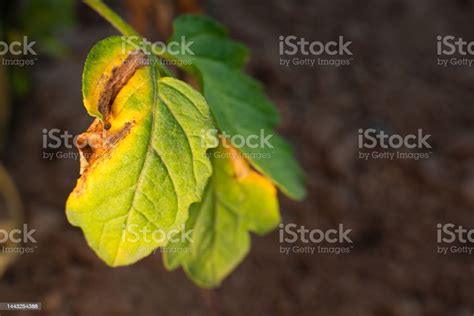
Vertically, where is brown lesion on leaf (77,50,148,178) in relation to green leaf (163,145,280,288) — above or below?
above

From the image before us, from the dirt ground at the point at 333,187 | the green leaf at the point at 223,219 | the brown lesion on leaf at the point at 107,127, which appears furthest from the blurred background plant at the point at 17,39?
the brown lesion on leaf at the point at 107,127

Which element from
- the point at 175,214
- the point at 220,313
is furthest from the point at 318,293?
the point at 175,214

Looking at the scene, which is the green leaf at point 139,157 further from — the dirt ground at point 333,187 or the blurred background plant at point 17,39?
the blurred background plant at point 17,39

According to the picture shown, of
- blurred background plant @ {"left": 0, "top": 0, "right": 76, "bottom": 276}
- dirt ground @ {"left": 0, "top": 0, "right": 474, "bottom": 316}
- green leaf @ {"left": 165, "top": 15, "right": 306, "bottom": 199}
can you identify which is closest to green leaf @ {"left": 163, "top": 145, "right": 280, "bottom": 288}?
green leaf @ {"left": 165, "top": 15, "right": 306, "bottom": 199}

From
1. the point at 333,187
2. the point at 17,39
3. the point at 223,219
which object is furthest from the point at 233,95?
the point at 17,39

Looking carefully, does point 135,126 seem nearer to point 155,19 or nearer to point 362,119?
point 155,19

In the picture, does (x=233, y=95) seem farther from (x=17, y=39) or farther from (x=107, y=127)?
(x=17, y=39)

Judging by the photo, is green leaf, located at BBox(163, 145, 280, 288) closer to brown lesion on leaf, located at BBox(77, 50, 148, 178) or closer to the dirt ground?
brown lesion on leaf, located at BBox(77, 50, 148, 178)
